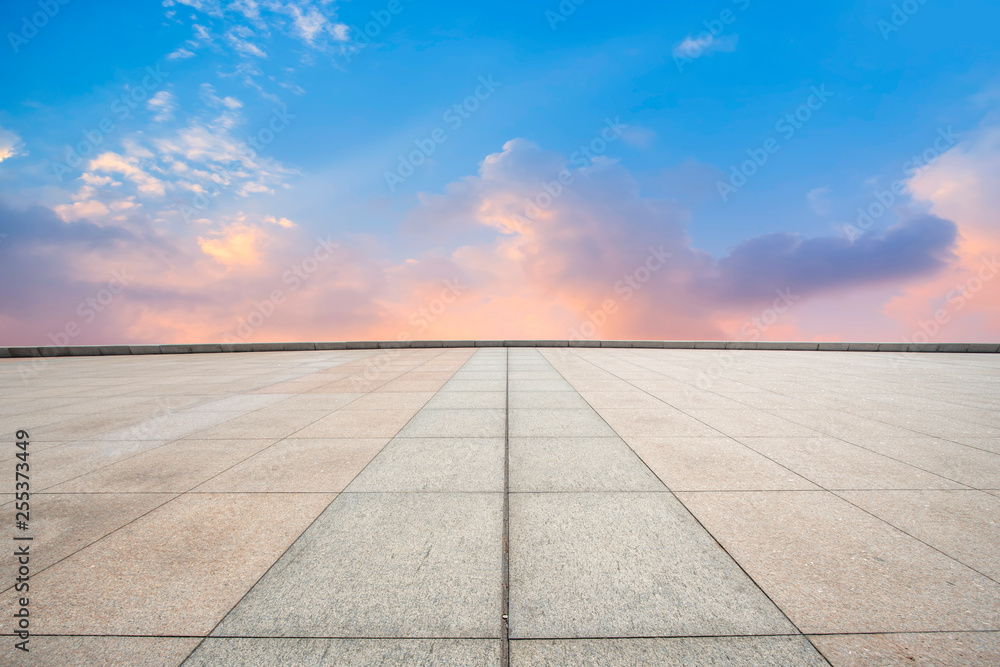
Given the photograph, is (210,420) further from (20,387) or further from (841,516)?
(20,387)

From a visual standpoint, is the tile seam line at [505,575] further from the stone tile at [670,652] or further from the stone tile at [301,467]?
the stone tile at [301,467]

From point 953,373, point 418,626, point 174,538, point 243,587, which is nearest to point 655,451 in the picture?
point 418,626

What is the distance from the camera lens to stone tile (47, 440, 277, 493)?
150 inches

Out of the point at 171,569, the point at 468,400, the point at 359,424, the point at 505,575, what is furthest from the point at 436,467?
the point at 468,400

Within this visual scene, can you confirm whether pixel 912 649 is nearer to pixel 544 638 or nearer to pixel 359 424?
pixel 544 638

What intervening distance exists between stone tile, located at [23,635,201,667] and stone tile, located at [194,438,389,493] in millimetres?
1620

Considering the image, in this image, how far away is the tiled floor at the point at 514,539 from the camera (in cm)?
196

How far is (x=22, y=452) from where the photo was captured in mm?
4824

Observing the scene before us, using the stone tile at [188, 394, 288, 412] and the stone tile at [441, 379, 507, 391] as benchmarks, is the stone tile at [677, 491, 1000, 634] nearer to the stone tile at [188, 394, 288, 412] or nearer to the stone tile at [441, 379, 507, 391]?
the stone tile at [441, 379, 507, 391]

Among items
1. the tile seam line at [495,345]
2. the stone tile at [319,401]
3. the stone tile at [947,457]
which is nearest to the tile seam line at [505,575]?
the stone tile at [319,401]

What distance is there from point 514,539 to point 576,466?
1516mm

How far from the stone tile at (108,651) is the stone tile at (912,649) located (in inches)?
128

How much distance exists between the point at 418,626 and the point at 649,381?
8728mm

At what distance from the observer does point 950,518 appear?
125 inches
